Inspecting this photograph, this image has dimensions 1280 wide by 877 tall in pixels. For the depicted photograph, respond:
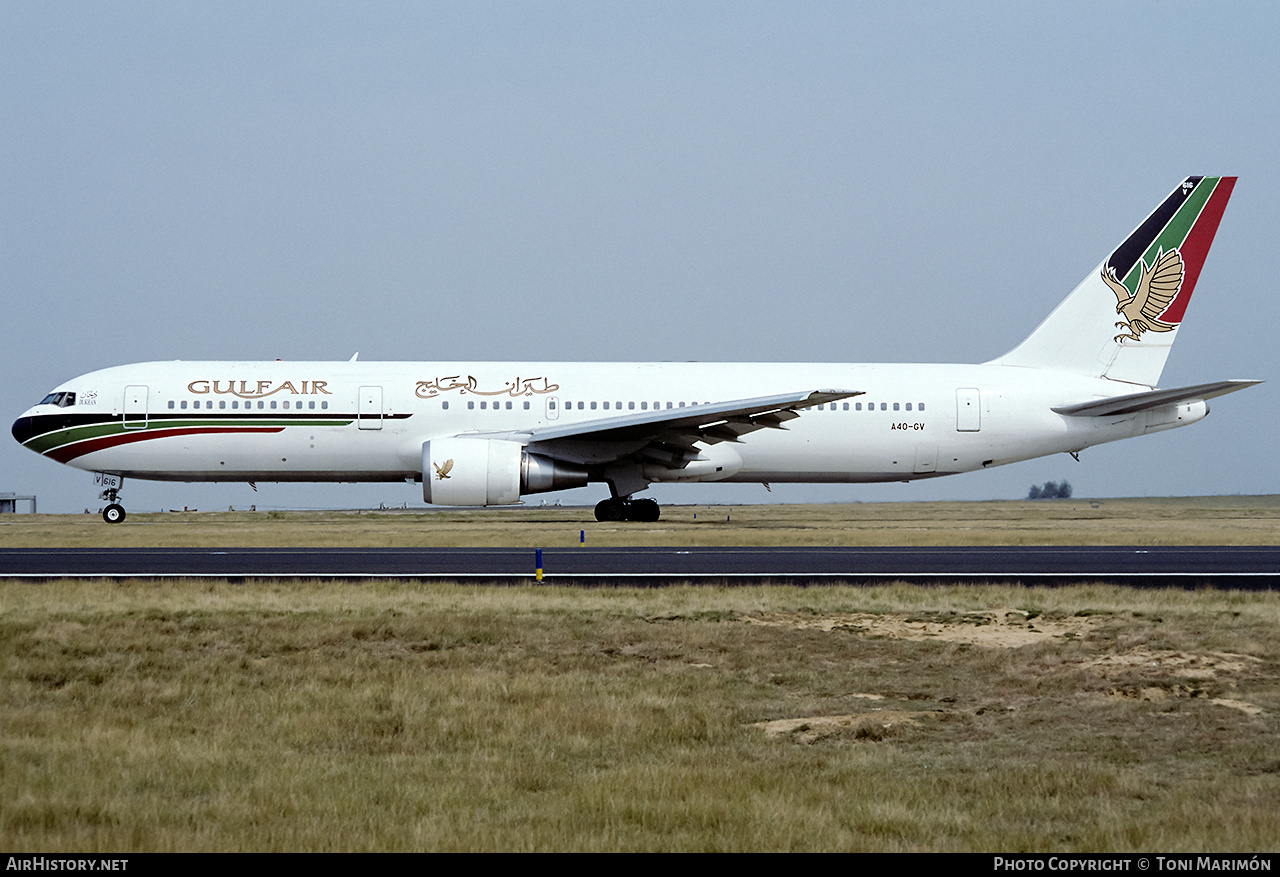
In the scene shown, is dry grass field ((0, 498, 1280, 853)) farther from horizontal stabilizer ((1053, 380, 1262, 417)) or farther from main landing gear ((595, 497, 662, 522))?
main landing gear ((595, 497, 662, 522))

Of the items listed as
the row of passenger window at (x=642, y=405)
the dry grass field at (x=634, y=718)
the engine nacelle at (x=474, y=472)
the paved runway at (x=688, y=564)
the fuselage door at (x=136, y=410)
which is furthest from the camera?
the row of passenger window at (x=642, y=405)

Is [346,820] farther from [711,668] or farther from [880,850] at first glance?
[711,668]

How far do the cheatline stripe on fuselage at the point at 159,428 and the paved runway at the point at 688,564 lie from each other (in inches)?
Answer: 236

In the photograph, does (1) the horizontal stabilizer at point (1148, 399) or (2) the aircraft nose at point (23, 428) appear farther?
(2) the aircraft nose at point (23, 428)

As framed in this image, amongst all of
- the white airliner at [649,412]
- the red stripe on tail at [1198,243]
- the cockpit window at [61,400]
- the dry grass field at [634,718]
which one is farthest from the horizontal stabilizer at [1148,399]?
the cockpit window at [61,400]

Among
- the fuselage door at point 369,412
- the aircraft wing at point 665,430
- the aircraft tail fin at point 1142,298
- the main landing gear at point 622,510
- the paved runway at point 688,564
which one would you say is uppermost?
the aircraft tail fin at point 1142,298

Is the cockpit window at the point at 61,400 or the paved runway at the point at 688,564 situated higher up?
the cockpit window at the point at 61,400

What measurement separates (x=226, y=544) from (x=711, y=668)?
16760 mm

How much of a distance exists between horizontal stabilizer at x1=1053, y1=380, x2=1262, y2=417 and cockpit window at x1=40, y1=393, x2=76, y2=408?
26.2 meters

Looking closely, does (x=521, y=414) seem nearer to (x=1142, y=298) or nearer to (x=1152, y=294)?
(x=1142, y=298)

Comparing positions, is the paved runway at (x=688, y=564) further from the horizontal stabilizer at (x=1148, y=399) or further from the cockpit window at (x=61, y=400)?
the cockpit window at (x=61, y=400)

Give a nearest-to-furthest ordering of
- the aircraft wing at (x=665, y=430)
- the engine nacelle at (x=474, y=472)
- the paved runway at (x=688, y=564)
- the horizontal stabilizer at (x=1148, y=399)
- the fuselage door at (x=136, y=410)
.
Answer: the paved runway at (x=688, y=564) < the engine nacelle at (x=474, y=472) < the aircraft wing at (x=665, y=430) < the horizontal stabilizer at (x=1148, y=399) < the fuselage door at (x=136, y=410)

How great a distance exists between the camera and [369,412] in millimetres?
29844

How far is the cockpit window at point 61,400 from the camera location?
30.3 m
